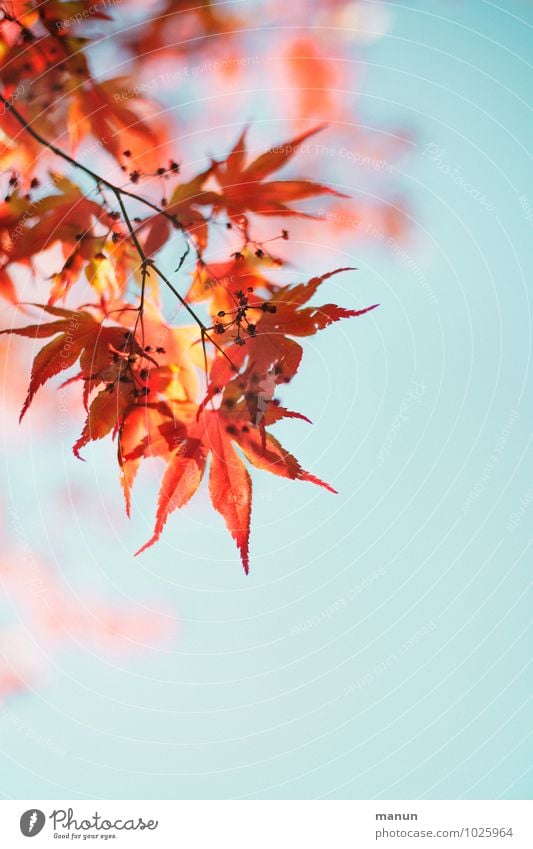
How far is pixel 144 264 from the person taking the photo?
59cm

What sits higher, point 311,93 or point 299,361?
point 311,93

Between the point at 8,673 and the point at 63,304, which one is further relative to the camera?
the point at 8,673

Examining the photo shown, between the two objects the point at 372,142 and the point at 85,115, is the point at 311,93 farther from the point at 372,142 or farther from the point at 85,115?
the point at 85,115

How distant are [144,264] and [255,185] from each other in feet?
0.38

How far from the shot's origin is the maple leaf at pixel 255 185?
58cm

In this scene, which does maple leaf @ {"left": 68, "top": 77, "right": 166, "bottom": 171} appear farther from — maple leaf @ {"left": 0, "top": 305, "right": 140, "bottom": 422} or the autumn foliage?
maple leaf @ {"left": 0, "top": 305, "right": 140, "bottom": 422}

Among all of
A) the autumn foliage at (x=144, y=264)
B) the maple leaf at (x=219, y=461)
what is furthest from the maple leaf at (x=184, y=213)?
the maple leaf at (x=219, y=461)

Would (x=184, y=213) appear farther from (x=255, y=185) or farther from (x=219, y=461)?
(x=219, y=461)

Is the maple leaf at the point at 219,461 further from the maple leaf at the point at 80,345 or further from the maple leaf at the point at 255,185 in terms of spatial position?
the maple leaf at the point at 255,185

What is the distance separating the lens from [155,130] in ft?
1.97

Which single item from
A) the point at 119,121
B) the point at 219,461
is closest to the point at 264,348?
the point at 219,461
